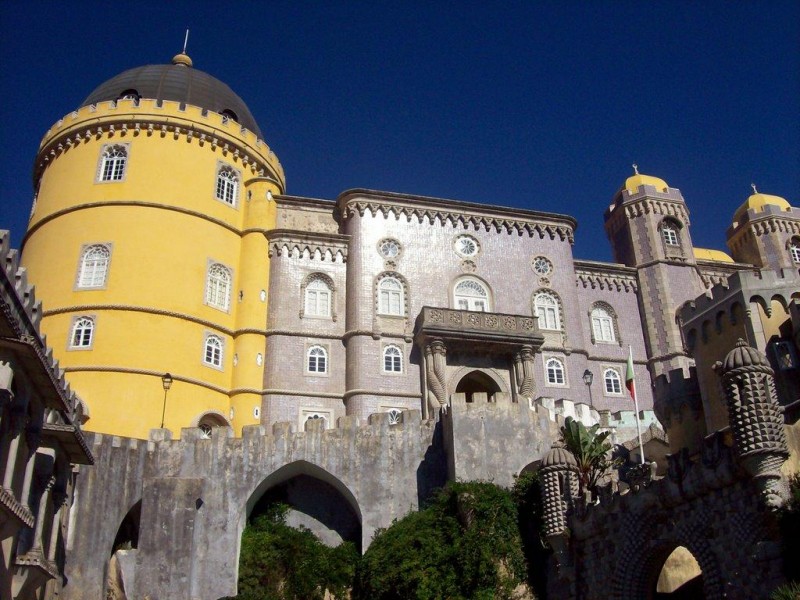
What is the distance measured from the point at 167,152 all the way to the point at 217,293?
22.0 ft

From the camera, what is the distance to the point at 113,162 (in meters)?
36.2

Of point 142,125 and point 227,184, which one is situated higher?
point 142,125

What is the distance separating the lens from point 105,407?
100ft

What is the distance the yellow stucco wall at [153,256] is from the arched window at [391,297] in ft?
16.7

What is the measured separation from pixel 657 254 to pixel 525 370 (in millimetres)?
10933

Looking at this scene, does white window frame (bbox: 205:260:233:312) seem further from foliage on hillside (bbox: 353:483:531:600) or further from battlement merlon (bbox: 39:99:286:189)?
foliage on hillside (bbox: 353:483:531:600)

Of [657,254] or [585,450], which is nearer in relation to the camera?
[585,450]

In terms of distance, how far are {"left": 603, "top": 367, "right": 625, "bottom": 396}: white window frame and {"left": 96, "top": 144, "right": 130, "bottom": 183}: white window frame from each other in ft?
76.8

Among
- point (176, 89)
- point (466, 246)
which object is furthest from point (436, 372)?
point (176, 89)

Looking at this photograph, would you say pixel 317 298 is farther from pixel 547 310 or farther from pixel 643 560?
pixel 643 560

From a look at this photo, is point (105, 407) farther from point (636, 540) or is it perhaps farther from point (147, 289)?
point (636, 540)

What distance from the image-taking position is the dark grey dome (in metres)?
38.3

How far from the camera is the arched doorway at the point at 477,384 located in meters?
35.1

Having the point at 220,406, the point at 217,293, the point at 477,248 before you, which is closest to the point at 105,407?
the point at 220,406
